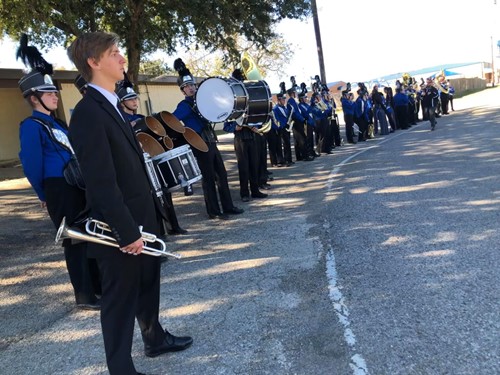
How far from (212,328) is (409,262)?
2.06 metres

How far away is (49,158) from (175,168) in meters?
1.70

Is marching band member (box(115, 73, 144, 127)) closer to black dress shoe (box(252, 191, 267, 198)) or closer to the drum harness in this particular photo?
the drum harness

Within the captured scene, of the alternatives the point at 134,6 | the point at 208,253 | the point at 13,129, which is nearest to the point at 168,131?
the point at 208,253

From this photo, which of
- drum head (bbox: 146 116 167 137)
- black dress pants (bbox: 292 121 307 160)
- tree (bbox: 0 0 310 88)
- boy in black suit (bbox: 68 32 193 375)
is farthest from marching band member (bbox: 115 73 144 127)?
black dress pants (bbox: 292 121 307 160)

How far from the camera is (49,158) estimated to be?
4.36 metres

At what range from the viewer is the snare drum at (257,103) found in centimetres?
811

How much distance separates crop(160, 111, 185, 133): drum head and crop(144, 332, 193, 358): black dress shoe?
346 cm

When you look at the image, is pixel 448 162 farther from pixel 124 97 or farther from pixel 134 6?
pixel 134 6

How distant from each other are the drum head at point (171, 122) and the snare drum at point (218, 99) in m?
0.58

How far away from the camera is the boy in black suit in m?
2.67

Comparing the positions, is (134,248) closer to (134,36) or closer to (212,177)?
(212,177)

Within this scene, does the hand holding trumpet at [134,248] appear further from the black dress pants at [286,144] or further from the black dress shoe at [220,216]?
the black dress pants at [286,144]

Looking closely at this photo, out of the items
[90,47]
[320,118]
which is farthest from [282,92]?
[90,47]

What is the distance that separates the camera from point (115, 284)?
2.91m
